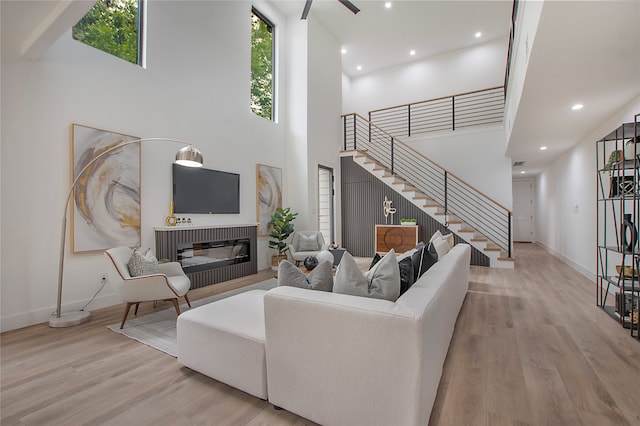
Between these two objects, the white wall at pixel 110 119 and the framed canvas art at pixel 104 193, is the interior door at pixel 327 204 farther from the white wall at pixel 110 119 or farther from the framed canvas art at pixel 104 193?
the framed canvas art at pixel 104 193

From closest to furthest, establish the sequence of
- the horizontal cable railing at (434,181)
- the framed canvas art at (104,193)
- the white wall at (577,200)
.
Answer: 1. the framed canvas art at (104,193)
2. the white wall at (577,200)
3. the horizontal cable railing at (434,181)

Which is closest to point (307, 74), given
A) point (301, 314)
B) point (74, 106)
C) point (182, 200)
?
point (182, 200)

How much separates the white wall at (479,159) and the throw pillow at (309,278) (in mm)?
6662

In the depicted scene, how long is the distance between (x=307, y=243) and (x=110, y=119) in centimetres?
381

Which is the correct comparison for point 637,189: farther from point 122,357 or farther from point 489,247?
point 122,357

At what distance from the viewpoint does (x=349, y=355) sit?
1.44 metres

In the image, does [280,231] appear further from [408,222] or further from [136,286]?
[136,286]

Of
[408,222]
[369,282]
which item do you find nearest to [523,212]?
[408,222]

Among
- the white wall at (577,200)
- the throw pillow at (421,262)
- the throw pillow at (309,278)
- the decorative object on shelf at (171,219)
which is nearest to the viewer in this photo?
the throw pillow at (309,278)

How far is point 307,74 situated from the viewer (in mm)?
6609

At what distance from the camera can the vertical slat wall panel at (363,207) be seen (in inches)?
290

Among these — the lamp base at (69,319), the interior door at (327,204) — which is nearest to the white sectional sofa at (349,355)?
the lamp base at (69,319)

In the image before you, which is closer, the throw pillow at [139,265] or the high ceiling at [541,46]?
the high ceiling at [541,46]

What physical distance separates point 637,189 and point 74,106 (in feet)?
19.4
